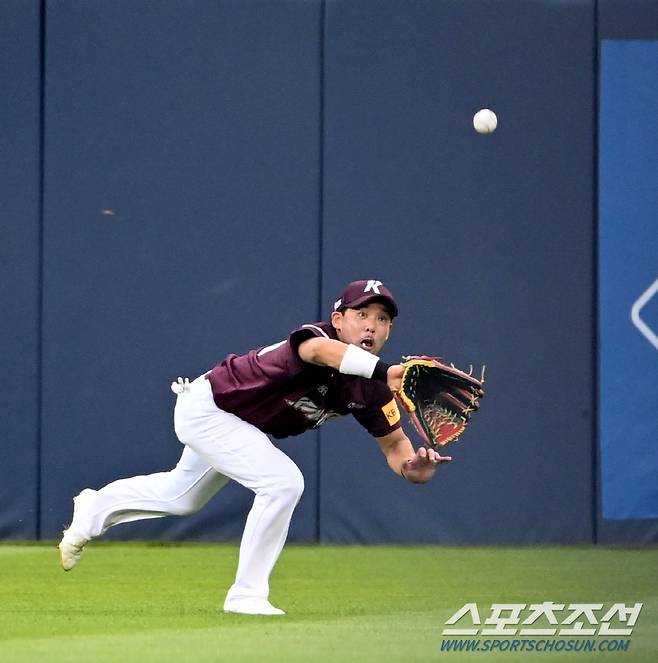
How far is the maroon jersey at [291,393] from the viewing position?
645cm

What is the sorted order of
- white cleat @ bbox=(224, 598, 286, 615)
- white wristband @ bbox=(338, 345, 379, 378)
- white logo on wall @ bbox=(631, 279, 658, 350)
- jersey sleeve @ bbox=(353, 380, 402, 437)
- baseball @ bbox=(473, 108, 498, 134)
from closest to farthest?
white wristband @ bbox=(338, 345, 379, 378), white cleat @ bbox=(224, 598, 286, 615), jersey sleeve @ bbox=(353, 380, 402, 437), baseball @ bbox=(473, 108, 498, 134), white logo on wall @ bbox=(631, 279, 658, 350)

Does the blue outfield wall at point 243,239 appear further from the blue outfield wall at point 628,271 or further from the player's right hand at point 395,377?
the player's right hand at point 395,377

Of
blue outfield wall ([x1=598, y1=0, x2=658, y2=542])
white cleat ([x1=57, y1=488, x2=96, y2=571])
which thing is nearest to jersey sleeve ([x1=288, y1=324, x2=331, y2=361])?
white cleat ([x1=57, y1=488, x2=96, y2=571])

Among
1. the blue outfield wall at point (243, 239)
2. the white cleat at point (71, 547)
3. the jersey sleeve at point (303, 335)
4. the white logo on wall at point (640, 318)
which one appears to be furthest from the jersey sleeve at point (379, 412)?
the white logo on wall at point (640, 318)

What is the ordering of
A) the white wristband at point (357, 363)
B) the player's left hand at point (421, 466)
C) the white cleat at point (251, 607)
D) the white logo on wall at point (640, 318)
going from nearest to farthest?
the white wristband at point (357, 363) < the player's left hand at point (421, 466) < the white cleat at point (251, 607) < the white logo on wall at point (640, 318)

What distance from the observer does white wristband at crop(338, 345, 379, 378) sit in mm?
5938

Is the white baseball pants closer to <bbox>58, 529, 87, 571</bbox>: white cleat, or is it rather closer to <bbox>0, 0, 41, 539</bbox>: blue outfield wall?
→ <bbox>58, 529, 87, 571</bbox>: white cleat

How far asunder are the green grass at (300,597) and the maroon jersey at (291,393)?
2.81 ft

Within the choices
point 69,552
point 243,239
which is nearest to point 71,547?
point 69,552

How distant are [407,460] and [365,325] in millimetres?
720

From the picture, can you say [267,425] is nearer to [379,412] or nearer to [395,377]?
[379,412]

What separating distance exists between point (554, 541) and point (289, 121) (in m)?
3.38

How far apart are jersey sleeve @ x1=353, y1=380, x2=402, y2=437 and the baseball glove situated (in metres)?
0.52

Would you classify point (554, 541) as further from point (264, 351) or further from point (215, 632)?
point (215, 632)
